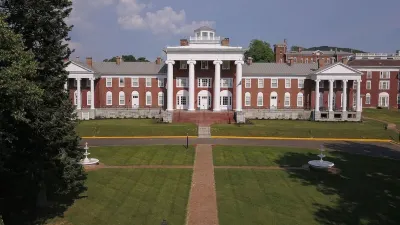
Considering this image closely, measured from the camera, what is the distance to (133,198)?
20.4 metres

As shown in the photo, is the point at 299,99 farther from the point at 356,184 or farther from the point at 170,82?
the point at 356,184

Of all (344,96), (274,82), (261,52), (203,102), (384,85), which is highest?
(261,52)

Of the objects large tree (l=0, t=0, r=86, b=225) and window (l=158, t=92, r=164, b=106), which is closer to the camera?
large tree (l=0, t=0, r=86, b=225)

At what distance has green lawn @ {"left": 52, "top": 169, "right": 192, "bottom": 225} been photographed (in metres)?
17.6

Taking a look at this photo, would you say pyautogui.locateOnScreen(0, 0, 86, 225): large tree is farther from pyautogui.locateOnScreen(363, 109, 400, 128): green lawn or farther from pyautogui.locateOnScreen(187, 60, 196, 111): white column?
pyautogui.locateOnScreen(363, 109, 400, 128): green lawn

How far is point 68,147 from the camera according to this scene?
62.4 feet

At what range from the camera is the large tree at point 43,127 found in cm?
1673

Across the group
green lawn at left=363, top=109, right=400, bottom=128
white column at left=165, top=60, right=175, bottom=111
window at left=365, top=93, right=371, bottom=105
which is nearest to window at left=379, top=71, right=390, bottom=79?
window at left=365, top=93, right=371, bottom=105

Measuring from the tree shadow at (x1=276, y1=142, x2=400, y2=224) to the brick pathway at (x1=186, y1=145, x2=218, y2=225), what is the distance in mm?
5052

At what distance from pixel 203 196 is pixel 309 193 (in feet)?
20.2

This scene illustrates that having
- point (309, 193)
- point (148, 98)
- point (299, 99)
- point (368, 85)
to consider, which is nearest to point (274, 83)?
point (299, 99)

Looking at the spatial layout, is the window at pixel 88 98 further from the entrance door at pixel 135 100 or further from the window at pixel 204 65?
the window at pixel 204 65

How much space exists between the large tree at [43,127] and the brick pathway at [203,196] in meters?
6.03

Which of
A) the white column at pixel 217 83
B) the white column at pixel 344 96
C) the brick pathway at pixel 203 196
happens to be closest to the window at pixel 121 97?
the white column at pixel 217 83
